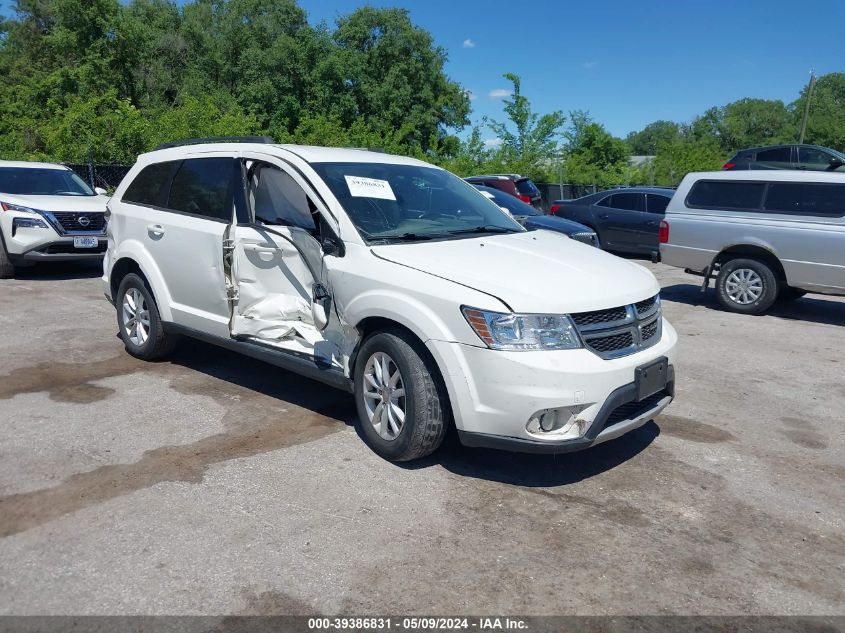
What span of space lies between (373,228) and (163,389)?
7.61 feet

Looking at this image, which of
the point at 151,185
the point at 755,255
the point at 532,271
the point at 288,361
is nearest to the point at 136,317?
the point at 151,185

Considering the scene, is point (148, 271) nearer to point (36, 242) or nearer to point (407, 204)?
Answer: point (407, 204)

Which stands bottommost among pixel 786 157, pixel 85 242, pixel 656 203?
pixel 85 242

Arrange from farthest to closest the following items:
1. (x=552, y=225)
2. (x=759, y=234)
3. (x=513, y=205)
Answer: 1. (x=513, y=205)
2. (x=552, y=225)
3. (x=759, y=234)

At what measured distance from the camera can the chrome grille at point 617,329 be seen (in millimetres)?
3863

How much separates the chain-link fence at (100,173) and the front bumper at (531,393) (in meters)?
14.7

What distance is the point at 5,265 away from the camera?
413 inches

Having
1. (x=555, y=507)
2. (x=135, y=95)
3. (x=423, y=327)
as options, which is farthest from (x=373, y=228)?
(x=135, y=95)

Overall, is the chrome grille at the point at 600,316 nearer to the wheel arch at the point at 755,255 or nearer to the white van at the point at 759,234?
the white van at the point at 759,234

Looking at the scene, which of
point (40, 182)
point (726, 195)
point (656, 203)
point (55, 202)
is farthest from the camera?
point (656, 203)

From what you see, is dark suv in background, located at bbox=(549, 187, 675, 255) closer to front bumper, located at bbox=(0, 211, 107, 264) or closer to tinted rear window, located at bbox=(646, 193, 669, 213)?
tinted rear window, located at bbox=(646, 193, 669, 213)

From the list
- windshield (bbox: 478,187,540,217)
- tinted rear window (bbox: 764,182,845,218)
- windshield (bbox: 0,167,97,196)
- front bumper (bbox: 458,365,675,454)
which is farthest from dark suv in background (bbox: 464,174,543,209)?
front bumper (bbox: 458,365,675,454)

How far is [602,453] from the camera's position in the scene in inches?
179

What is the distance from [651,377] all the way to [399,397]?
1.44 metres
